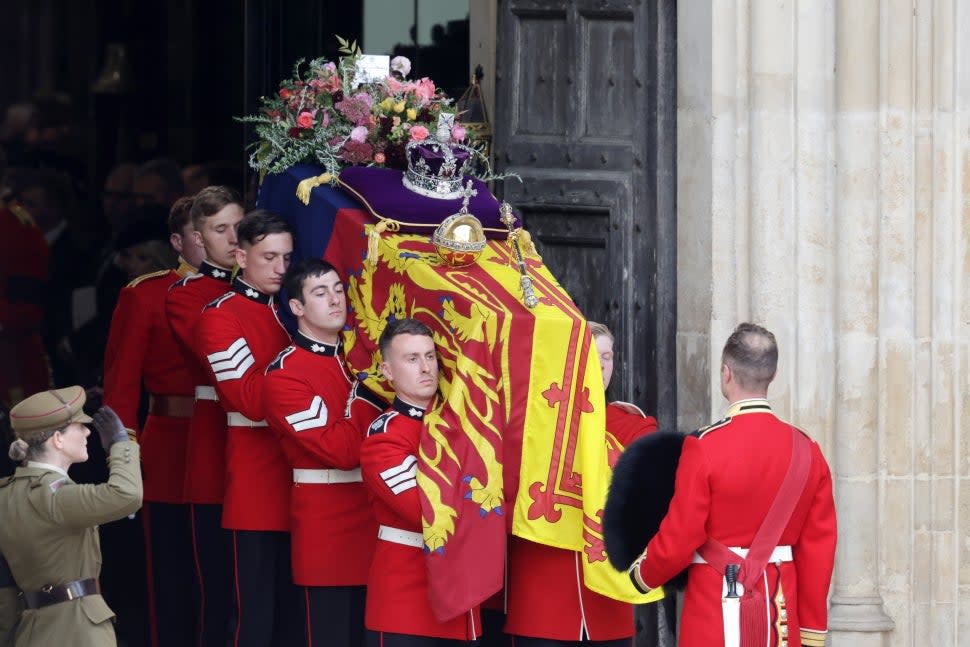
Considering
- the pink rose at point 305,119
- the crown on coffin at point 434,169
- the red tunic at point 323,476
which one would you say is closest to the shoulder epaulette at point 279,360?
the red tunic at point 323,476

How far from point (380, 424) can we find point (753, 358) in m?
1.23

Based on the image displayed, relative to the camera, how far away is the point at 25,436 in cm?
600

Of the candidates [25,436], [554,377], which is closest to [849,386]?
[554,377]

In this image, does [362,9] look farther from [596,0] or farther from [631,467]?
[631,467]

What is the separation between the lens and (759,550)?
5.75 meters

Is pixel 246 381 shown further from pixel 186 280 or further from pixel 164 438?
pixel 164 438

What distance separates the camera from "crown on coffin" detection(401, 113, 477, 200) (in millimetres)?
6887

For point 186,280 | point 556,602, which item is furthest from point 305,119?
point 556,602

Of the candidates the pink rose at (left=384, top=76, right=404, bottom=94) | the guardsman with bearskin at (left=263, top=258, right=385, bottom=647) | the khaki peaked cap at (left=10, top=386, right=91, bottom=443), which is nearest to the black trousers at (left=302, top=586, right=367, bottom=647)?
the guardsman with bearskin at (left=263, top=258, right=385, bottom=647)

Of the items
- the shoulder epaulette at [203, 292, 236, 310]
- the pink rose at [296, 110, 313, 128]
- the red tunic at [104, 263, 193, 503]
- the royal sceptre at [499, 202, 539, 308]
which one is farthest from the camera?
the red tunic at [104, 263, 193, 503]

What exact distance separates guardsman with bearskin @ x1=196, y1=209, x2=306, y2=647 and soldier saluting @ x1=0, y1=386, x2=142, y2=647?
101 centimetres

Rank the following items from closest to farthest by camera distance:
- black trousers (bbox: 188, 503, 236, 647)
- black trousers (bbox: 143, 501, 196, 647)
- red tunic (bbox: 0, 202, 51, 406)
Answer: black trousers (bbox: 188, 503, 236, 647)
black trousers (bbox: 143, 501, 196, 647)
red tunic (bbox: 0, 202, 51, 406)

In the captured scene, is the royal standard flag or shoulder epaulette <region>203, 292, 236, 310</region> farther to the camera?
shoulder epaulette <region>203, 292, 236, 310</region>

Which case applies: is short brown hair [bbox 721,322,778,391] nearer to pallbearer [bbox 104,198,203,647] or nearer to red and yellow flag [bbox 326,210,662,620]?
red and yellow flag [bbox 326,210,662,620]
